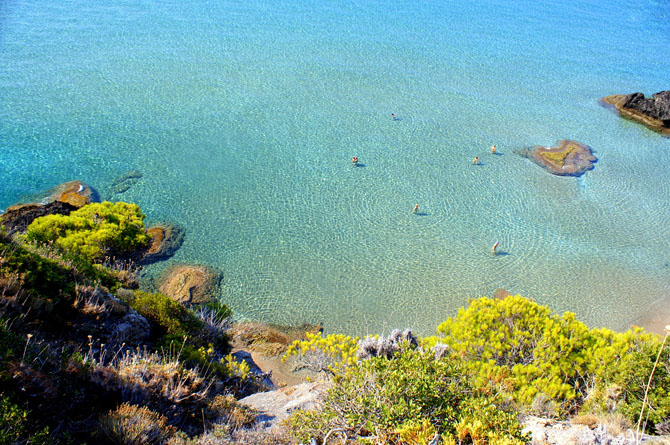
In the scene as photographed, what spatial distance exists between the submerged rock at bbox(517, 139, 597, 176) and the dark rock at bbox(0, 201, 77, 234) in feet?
84.4

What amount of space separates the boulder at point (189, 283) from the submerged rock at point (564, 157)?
67.7 feet

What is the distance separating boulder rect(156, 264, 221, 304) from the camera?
17.6 metres

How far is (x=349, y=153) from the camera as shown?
1084 inches

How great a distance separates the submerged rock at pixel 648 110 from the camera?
112 feet

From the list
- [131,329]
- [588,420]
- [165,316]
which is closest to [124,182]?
[165,316]

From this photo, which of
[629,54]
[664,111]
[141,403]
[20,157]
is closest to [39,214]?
[20,157]

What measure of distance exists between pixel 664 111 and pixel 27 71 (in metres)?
47.7

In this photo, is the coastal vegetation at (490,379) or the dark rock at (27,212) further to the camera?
the dark rock at (27,212)

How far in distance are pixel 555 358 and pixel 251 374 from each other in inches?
328

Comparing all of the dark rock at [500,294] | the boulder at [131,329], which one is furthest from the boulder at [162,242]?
the dark rock at [500,294]

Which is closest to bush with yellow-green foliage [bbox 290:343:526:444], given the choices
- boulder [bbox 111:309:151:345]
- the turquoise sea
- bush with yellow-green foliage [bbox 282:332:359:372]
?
bush with yellow-green foliage [bbox 282:332:359:372]

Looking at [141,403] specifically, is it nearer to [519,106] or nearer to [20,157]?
[20,157]

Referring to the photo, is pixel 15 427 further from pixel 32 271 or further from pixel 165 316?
pixel 165 316

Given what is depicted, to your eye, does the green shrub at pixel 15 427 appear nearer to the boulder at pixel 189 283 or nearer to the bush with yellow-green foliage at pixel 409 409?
the bush with yellow-green foliage at pixel 409 409
